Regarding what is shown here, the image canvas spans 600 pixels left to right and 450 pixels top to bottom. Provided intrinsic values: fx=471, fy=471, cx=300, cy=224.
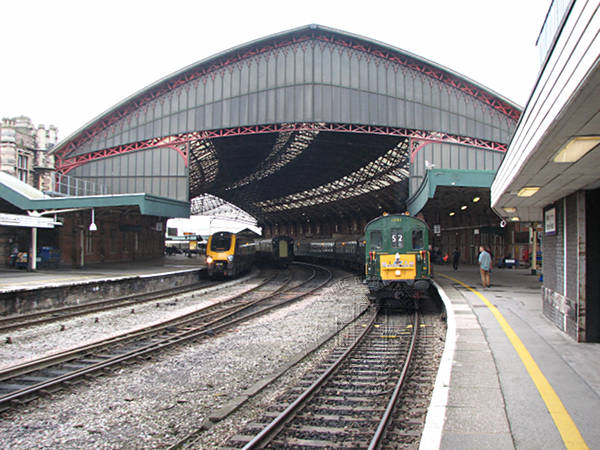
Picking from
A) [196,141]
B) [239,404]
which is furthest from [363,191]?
[239,404]

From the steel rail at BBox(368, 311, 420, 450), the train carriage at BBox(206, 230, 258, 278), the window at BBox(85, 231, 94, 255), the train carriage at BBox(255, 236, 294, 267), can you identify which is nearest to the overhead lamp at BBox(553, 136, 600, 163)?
the steel rail at BBox(368, 311, 420, 450)

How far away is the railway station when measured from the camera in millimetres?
5484

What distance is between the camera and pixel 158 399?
22.8 ft

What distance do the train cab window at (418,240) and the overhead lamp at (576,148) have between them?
9046 millimetres

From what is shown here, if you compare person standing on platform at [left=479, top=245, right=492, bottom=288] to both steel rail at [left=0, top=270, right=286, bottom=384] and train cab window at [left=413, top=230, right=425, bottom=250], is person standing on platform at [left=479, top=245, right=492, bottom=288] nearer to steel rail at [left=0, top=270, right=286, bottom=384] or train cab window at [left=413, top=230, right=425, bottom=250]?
train cab window at [left=413, top=230, right=425, bottom=250]

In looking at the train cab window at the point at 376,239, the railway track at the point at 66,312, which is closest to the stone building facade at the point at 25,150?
the railway track at the point at 66,312

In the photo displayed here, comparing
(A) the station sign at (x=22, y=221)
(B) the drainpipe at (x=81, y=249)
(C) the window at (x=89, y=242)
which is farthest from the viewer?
(C) the window at (x=89, y=242)

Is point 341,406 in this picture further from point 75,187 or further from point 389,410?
point 75,187

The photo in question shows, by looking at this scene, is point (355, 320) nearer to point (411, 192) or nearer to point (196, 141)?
point (411, 192)

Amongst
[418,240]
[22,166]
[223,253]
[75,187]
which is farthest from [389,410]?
[22,166]

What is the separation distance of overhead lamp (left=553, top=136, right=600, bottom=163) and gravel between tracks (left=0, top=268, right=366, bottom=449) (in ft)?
16.9

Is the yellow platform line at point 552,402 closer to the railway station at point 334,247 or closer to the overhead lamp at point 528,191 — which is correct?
the railway station at point 334,247

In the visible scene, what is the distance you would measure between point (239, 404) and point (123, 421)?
1.51 meters

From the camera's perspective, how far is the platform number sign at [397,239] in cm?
1517
